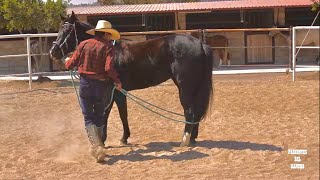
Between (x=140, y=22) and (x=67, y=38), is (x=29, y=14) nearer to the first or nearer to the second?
(x=140, y=22)

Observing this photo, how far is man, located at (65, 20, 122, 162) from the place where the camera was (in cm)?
507

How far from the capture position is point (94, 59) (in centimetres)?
507

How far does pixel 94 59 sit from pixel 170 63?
1.13 m

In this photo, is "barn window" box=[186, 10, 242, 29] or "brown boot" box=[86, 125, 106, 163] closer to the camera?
"brown boot" box=[86, 125, 106, 163]

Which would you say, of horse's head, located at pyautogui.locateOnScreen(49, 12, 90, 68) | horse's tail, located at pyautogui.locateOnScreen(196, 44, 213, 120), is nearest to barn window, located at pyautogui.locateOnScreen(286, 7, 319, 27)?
horse's tail, located at pyautogui.locateOnScreen(196, 44, 213, 120)

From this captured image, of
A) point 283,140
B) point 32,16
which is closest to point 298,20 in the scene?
point 32,16

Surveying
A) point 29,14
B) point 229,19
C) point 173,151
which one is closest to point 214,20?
point 229,19

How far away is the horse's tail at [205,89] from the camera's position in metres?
5.71

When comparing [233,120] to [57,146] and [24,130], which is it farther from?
[24,130]

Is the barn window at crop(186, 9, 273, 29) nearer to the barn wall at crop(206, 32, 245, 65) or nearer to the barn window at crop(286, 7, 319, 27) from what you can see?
the barn wall at crop(206, 32, 245, 65)

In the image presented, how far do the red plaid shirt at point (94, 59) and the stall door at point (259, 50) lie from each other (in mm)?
12670

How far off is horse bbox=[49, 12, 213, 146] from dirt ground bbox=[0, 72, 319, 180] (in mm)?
496

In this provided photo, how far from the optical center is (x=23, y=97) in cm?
968

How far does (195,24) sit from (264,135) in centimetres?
1218
